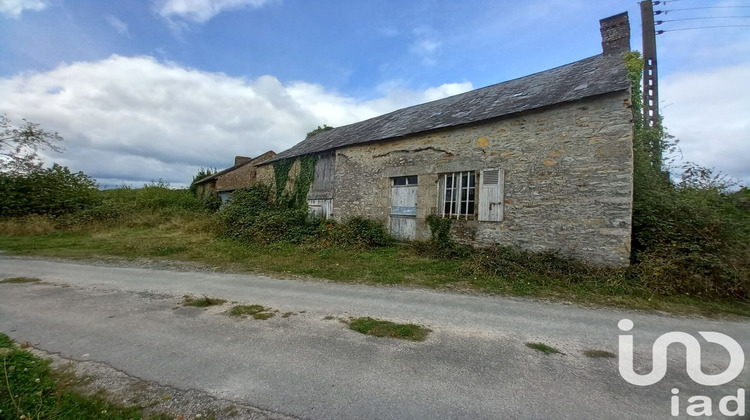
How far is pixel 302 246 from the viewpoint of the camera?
35.1 feet

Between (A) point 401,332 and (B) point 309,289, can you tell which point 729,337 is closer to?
(A) point 401,332

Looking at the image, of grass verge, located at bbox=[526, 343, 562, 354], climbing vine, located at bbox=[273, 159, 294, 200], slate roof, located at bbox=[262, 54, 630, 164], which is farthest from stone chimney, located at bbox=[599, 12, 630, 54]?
climbing vine, located at bbox=[273, 159, 294, 200]

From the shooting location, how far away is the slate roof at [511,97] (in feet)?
25.6

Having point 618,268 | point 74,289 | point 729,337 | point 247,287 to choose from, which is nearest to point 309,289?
point 247,287

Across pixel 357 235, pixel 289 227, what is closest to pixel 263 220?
pixel 289 227

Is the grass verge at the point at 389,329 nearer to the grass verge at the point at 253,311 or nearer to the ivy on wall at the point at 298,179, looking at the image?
the grass verge at the point at 253,311

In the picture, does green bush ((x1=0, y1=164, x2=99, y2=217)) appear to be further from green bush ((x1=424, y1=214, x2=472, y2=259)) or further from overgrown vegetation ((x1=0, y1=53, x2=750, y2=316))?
green bush ((x1=424, y1=214, x2=472, y2=259))

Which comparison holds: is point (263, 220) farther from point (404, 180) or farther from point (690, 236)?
point (690, 236)

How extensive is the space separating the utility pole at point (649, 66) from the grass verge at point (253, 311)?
1551 cm

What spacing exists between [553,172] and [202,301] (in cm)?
854

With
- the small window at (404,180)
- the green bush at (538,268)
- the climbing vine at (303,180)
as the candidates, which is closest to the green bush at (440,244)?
the green bush at (538,268)

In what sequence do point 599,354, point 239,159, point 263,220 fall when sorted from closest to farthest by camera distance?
point 599,354 → point 263,220 → point 239,159

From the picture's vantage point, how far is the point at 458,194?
31.4ft

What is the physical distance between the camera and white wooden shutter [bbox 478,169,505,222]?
865 centimetres
